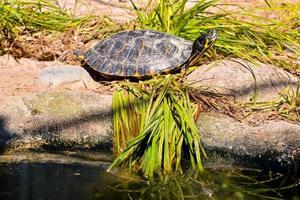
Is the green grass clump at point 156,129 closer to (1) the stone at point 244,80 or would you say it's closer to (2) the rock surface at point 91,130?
(2) the rock surface at point 91,130

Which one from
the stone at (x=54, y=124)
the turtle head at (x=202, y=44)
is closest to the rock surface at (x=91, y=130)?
the stone at (x=54, y=124)

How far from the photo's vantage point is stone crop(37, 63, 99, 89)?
511 cm

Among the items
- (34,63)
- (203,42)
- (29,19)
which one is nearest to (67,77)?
(34,63)

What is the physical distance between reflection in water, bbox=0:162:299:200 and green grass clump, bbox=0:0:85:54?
6.19 ft

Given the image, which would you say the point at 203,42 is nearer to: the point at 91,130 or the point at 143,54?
the point at 143,54

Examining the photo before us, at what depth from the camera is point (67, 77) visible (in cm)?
518

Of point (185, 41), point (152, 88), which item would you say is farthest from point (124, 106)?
point (185, 41)

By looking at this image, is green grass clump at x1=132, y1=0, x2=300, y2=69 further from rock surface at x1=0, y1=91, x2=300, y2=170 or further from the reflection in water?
the reflection in water

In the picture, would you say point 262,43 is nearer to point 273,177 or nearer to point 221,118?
point 221,118

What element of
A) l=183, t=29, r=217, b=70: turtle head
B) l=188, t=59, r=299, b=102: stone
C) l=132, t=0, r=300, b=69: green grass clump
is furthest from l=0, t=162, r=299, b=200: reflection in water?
l=132, t=0, r=300, b=69: green grass clump

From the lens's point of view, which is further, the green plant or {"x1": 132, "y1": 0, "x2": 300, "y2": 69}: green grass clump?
{"x1": 132, "y1": 0, "x2": 300, "y2": 69}: green grass clump

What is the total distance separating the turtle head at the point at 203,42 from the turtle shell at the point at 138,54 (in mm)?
67

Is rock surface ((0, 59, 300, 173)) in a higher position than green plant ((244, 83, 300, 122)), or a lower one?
lower

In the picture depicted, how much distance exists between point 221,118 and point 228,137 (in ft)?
0.73
